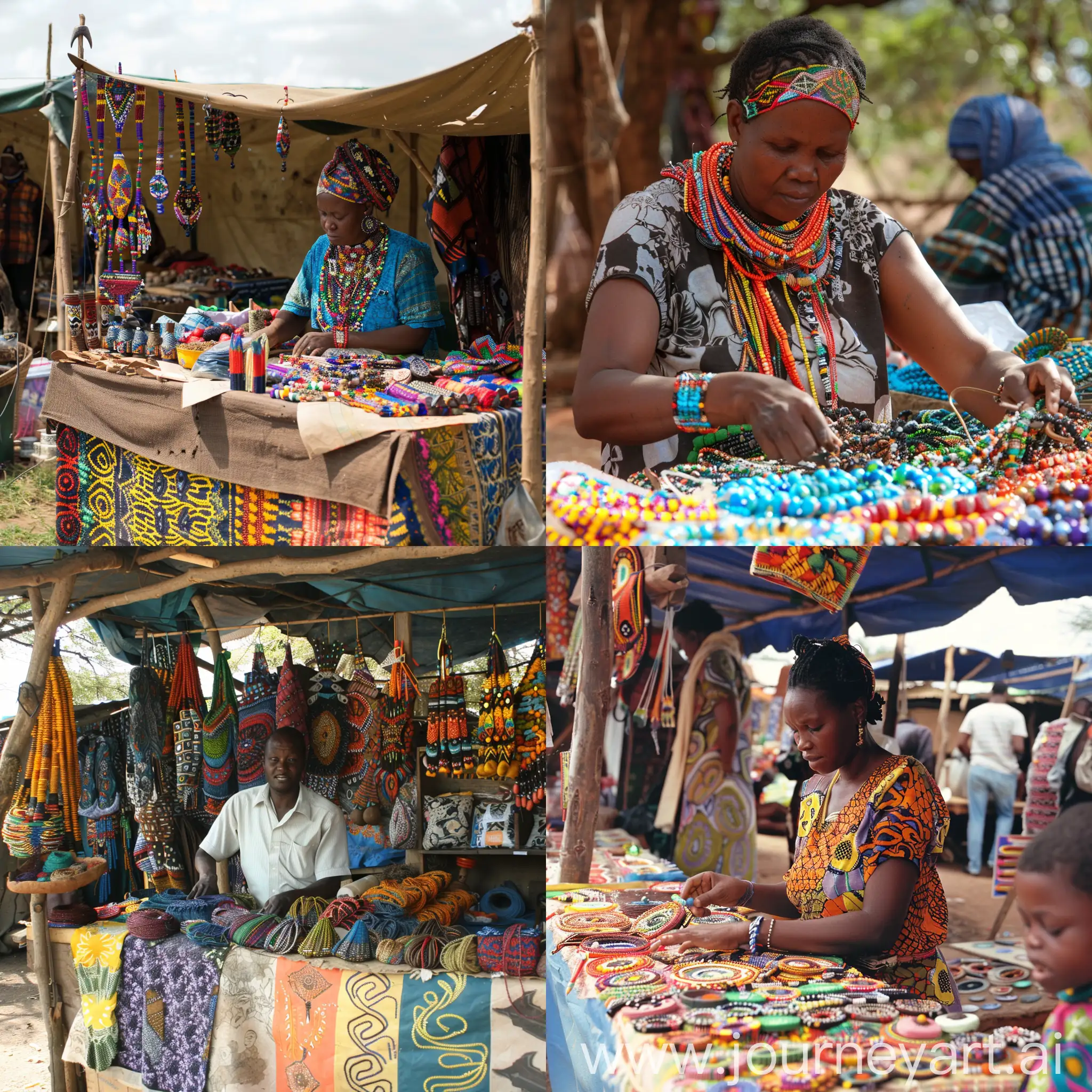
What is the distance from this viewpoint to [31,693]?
3859mm

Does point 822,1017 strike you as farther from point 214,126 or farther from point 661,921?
point 214,126

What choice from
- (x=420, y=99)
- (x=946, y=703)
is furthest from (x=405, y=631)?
(x=946, y=703)

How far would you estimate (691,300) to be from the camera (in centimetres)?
222

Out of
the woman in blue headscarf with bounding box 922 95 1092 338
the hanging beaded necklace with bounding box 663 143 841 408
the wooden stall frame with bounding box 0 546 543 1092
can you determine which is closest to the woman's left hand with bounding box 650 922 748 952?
the hanging beaded necklace with bounding box 663 143 841 408

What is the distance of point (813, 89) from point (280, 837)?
340 cm

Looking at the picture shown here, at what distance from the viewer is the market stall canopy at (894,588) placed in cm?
349

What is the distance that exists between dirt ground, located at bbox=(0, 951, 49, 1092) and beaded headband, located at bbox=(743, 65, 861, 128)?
4.36 meters

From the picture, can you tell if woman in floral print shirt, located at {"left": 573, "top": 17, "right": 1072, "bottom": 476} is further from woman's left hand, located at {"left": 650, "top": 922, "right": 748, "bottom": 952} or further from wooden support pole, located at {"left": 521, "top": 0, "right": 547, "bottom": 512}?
woman's left hand, located at {"left": 650, "top": 922, "right": 748, "bottom": 952}

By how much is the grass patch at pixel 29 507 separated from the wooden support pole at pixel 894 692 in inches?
121

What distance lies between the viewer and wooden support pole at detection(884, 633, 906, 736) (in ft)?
13.7

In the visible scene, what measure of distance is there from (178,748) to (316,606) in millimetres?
832

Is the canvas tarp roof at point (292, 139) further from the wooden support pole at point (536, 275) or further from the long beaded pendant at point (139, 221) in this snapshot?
the wooden support pole at point (536, 275)

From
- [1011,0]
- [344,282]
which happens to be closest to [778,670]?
[344,282]

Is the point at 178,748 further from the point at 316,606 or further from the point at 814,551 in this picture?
the point at 814,551
